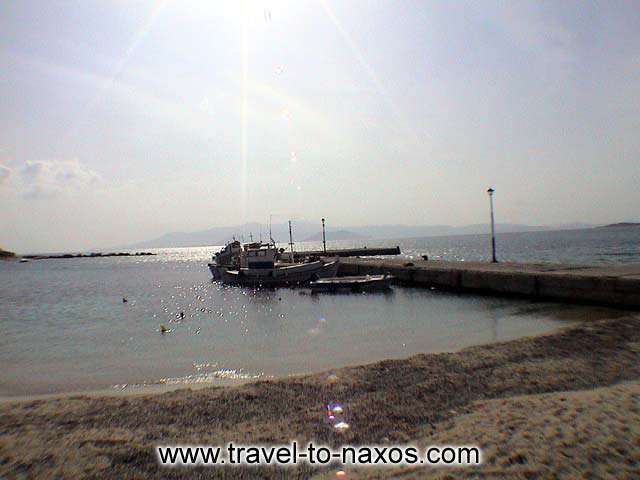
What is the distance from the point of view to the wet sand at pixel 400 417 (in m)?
5.67

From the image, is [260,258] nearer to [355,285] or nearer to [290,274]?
[290,274]

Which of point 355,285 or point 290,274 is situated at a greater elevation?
point 290,274

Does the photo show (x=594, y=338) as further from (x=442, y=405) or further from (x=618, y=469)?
(x=618, y=469)

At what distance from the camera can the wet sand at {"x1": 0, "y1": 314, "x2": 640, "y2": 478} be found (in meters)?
5.67

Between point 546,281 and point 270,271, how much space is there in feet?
92.9

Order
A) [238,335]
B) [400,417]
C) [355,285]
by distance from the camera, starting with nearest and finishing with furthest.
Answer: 1. [400,417]
2. [238,335]
3. [355,285]

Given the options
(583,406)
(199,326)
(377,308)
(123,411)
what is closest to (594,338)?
(583,406)

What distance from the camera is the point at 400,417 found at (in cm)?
769

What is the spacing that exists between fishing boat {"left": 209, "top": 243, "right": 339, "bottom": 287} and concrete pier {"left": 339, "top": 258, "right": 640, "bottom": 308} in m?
10.7

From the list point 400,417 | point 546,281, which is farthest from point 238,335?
point 546,281

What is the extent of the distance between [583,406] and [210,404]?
6.64m

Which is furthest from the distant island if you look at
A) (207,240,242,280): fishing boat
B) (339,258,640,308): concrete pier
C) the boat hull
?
(339,258,640,308): concrete pier

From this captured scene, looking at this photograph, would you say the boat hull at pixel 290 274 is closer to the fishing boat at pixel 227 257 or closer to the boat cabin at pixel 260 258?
the boat cabin at pixel 260 258

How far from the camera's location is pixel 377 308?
26.0 meters
